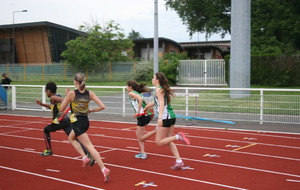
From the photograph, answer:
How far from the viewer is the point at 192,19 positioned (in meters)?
44.9

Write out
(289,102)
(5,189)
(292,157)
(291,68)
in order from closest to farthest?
(5,189) < (292,157) < (289,102) < (291,68)

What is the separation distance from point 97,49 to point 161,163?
1309 inches

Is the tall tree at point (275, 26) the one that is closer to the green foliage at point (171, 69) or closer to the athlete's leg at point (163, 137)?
the green foliage at point (171, 69)

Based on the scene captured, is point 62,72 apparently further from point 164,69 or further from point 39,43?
point 164,69

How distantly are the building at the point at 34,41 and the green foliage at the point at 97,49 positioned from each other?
9.23 m

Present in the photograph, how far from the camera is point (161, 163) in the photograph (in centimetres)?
796

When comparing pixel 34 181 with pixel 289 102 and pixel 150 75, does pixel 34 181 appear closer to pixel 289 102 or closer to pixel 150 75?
pixel 289 102

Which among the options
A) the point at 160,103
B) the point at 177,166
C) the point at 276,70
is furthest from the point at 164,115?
the point at 276,70

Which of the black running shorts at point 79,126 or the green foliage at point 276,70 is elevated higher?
the green foliage at point 276,70

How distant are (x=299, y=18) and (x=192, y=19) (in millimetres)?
14272

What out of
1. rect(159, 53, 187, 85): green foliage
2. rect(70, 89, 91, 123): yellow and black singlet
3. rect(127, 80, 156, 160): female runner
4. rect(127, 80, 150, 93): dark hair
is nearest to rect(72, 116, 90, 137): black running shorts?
rect(70, 89, 91, 123): yellow and black singlet

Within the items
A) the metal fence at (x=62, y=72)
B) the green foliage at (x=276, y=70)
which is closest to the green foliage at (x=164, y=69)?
the metal fence at (x=62, y=72)

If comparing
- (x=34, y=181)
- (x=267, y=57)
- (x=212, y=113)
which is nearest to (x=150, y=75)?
(x=267, y=57)

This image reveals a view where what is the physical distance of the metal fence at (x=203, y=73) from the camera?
105ft
